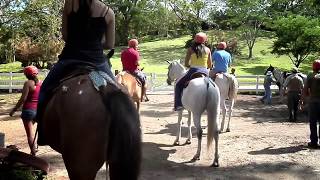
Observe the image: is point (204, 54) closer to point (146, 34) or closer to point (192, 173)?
point (192, 173)

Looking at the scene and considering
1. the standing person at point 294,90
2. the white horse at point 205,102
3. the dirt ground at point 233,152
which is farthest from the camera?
the standing person at point 294,90

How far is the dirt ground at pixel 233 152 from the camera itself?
8008 millimetres

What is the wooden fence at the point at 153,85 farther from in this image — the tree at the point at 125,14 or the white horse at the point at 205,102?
the tree at the point at 125,14

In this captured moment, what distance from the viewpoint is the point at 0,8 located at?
1831cm

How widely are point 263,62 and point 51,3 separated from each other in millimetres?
24456

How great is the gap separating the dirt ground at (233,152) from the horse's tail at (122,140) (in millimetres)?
3984

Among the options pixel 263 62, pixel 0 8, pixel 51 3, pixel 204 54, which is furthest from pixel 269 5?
pixel 204 54

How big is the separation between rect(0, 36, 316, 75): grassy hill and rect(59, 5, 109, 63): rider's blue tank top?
28115mm

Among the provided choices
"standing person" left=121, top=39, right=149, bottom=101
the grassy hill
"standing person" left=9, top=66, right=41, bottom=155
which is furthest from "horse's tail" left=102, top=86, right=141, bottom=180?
the grassy hill

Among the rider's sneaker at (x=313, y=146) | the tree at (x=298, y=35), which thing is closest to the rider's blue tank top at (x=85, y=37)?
the rider's sneaker at (x=313, y=146)

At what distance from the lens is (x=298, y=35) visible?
72.0 feet

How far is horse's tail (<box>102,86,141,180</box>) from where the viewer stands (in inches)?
146

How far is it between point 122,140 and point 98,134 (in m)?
0.21

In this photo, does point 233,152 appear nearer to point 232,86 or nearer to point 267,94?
point 232,86
